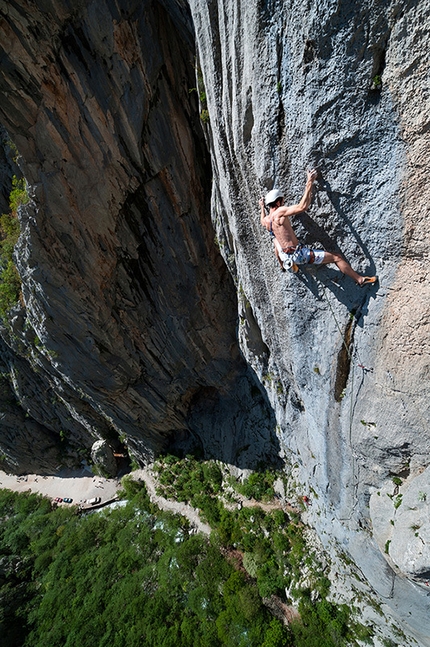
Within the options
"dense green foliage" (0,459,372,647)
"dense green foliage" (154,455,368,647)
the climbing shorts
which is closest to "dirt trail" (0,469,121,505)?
"dense green foliage" (0,459,372,647)

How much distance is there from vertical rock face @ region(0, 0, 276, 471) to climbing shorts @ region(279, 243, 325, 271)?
4.95m

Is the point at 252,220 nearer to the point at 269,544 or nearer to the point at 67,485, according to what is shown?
→ the point at 269,544

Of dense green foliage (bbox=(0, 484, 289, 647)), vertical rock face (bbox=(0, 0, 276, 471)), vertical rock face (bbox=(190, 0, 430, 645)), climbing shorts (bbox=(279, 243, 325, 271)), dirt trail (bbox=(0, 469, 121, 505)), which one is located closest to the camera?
vertical rock face (bbox=(190, 0, 430, 645))

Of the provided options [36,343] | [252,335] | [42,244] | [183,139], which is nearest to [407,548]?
[252,335]

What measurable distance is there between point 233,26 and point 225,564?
1516 cm

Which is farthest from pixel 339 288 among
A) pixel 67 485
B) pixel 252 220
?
pixel 67 485

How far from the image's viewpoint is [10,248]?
9.11 meters

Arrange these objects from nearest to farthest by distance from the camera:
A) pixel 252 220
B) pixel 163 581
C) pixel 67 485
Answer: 1. pixel 252 220
2. pixel 163 581
3. pixel 67 485

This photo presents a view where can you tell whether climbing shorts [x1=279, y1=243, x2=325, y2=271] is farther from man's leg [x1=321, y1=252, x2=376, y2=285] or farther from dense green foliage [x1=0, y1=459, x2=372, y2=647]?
dense green foliage [x1=0, y1=459, x2=372, y2=647]

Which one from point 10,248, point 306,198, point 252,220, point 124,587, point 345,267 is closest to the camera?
point 306,198

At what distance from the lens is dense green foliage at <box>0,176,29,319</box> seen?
8250mm

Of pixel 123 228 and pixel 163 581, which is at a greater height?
pixel 123 228

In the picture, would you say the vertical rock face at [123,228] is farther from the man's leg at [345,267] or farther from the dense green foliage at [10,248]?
the man's leg at [345,267]

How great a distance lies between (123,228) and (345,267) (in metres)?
6.53
